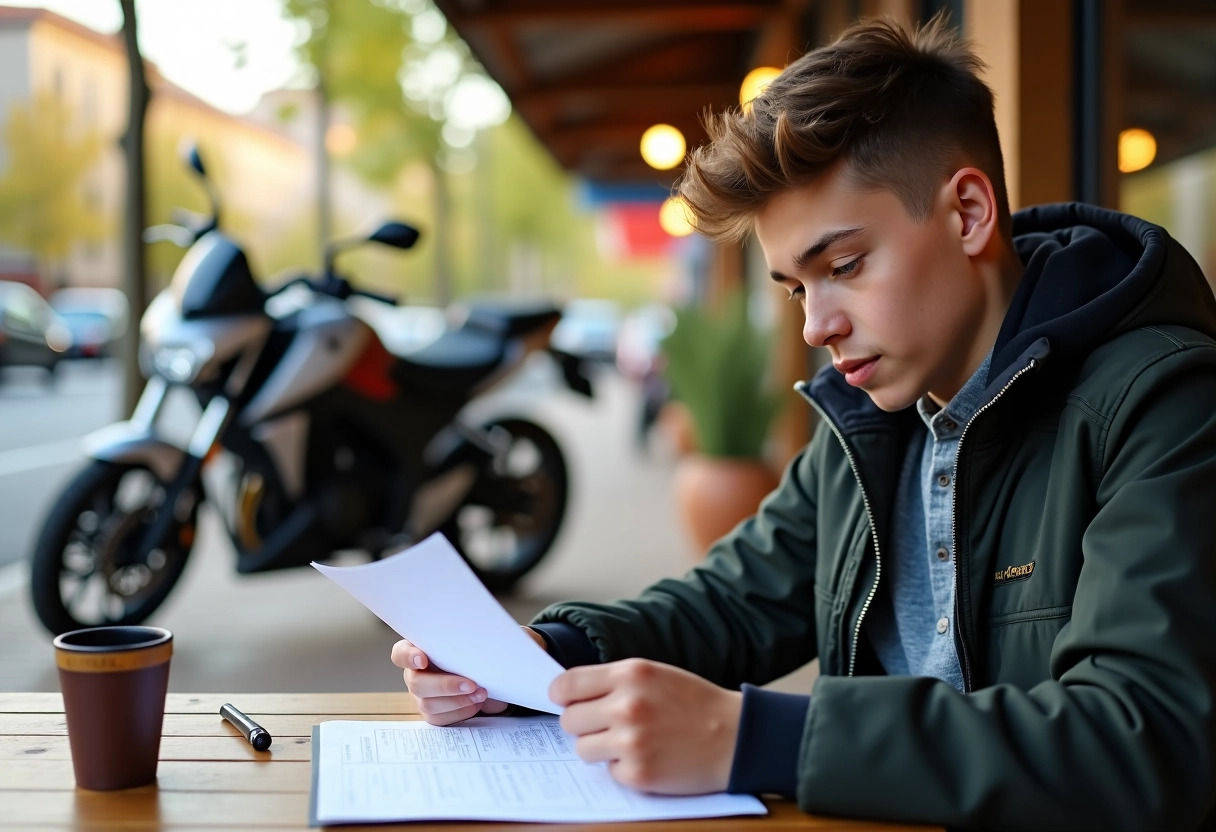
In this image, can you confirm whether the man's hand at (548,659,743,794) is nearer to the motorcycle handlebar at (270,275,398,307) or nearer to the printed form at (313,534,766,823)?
the printed form at (313,534,766,823)

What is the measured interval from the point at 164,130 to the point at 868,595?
17928mm

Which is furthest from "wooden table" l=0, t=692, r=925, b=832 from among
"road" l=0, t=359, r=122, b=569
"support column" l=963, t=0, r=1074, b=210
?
"road" l=0, t=359, r=122, b=569

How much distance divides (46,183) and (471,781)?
1418cm

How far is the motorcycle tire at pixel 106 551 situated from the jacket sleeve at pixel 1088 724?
316 cm

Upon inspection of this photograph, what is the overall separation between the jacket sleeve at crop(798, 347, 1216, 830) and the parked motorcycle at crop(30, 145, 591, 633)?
10.6 feet

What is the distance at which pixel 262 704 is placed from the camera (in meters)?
1.36

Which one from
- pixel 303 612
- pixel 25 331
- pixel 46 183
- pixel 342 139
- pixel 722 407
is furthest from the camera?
pixel 342 139

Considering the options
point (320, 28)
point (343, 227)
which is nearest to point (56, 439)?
point (320, 28)

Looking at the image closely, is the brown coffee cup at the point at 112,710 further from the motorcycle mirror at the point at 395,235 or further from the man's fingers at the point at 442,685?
the motorcycle mirror at the point at 395,235

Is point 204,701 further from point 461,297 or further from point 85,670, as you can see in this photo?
point 461,297

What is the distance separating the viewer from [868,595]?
61.7 inches

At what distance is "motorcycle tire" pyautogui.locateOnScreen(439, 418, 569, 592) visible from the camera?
5023 mm

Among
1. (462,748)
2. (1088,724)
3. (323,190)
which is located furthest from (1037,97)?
(323,190)

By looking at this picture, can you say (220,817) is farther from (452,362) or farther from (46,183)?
(46,183)
